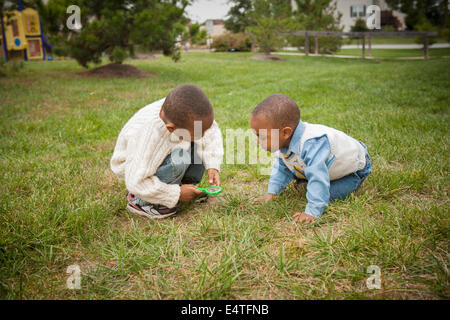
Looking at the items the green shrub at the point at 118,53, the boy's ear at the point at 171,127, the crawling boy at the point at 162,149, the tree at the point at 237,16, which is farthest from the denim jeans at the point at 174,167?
the tree at the point at 237,16

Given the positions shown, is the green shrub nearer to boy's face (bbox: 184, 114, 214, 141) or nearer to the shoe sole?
the shoe sole

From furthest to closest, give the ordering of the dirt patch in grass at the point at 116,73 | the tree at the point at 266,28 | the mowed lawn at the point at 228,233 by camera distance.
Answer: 1. the tree at the point at 266,28
2. the dirt patch in grass at the point at 116,73
3. the mowed lawn at the point at 228,233

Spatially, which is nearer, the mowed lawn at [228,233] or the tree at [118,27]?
the mowed lawn at [228,233]

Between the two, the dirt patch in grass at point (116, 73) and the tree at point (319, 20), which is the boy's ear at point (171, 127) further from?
the tree at point (319, 20)

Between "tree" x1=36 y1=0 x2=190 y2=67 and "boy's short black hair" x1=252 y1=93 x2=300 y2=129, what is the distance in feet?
25.2

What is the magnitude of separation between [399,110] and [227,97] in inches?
121

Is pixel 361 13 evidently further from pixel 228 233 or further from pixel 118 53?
pixel 228 233

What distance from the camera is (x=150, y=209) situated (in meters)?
2.18

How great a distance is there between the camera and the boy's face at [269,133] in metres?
2.00

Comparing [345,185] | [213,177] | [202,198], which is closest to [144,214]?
[202,198]

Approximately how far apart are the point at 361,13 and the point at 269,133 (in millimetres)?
38006

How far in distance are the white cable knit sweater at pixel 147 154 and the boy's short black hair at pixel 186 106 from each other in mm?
178

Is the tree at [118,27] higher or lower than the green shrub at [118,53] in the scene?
higher

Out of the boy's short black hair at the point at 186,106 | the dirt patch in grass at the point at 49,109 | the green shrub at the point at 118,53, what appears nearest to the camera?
the boy's short black hair at the point at 186,106
